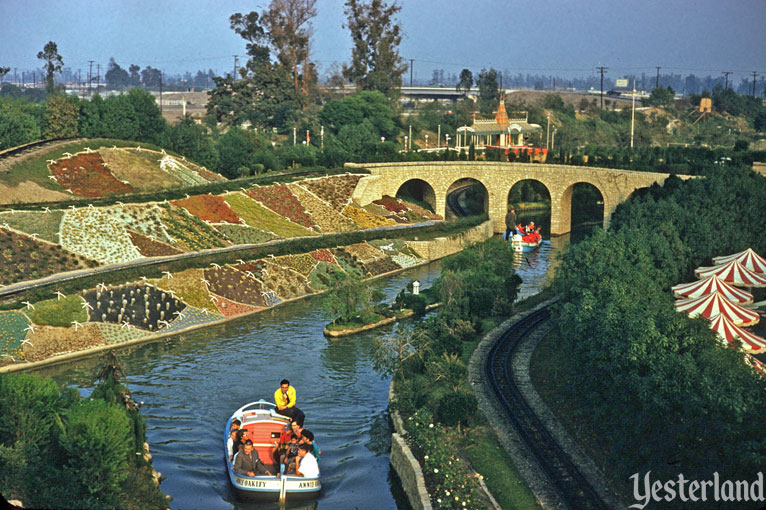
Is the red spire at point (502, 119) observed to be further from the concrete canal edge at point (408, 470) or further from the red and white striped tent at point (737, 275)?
the concrete canal edge at point (408, 470)

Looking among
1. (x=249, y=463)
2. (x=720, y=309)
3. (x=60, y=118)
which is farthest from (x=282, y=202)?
(x=249, y=463)

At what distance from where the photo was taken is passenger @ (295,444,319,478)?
39375 mm

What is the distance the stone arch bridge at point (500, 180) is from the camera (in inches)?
4277

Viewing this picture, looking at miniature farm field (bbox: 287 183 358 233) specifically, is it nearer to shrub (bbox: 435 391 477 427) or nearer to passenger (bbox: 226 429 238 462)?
shrub (bbox: 435 391 477 427)

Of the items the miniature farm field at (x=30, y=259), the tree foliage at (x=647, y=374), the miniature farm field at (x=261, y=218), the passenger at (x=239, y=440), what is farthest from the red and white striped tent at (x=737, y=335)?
the miniature farm field at (x=30, y=259)

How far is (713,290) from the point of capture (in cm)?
6253

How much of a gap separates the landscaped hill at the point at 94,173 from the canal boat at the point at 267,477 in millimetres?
47077

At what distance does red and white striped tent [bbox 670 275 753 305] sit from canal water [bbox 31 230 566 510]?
22.6m

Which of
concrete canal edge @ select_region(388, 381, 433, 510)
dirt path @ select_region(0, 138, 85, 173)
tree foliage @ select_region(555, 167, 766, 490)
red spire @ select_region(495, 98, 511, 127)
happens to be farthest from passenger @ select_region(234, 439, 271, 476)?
red spire @ select_region(495, 98, 511, 127)

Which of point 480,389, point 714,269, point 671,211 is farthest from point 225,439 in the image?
point 671,211

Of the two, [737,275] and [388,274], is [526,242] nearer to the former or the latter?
[388,274]

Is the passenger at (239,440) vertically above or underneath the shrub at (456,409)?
underneath

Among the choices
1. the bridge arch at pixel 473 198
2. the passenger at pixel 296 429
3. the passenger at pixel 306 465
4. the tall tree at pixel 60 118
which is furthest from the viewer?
the bridge arch at pixel 473 198

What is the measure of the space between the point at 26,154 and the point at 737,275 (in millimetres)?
70284
